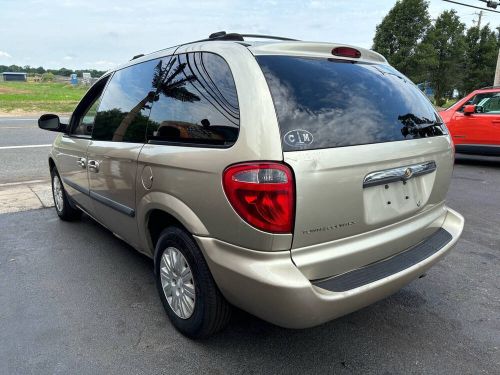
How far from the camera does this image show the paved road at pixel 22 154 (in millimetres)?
7375

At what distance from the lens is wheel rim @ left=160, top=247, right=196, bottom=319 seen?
250 centimetres

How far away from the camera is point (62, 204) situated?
476 centimetres

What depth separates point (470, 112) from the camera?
855 centimetres

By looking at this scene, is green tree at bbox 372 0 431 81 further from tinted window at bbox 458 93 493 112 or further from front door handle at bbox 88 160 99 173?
front door handle at bbox 88 160 99 173

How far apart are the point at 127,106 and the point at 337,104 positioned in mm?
1664

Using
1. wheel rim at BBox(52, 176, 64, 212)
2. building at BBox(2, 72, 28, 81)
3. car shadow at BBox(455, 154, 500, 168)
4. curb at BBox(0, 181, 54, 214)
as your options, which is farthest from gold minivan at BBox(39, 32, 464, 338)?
building at BBox(2, 72, 28, 81)

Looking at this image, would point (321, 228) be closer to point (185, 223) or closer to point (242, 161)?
point (242, 161)

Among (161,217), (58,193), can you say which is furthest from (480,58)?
(161,217)

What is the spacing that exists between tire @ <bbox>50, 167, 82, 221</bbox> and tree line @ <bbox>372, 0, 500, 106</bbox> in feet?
92.8

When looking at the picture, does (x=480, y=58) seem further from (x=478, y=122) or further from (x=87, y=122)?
(x=87, y=122)

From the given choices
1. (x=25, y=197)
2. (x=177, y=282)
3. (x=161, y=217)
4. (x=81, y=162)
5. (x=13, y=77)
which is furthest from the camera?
(x=13, y=77)

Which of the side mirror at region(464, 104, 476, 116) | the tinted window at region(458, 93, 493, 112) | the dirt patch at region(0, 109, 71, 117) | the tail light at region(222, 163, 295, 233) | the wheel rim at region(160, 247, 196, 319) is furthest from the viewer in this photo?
the dirt patch at region(0, 109, 71, 117)

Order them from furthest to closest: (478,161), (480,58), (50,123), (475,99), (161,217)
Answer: (480,58)
(478,161)
(475,99)
(50,123)
(161,217)

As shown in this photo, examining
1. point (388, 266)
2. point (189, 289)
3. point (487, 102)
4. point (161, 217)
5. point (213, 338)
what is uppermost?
point (487, 102)
